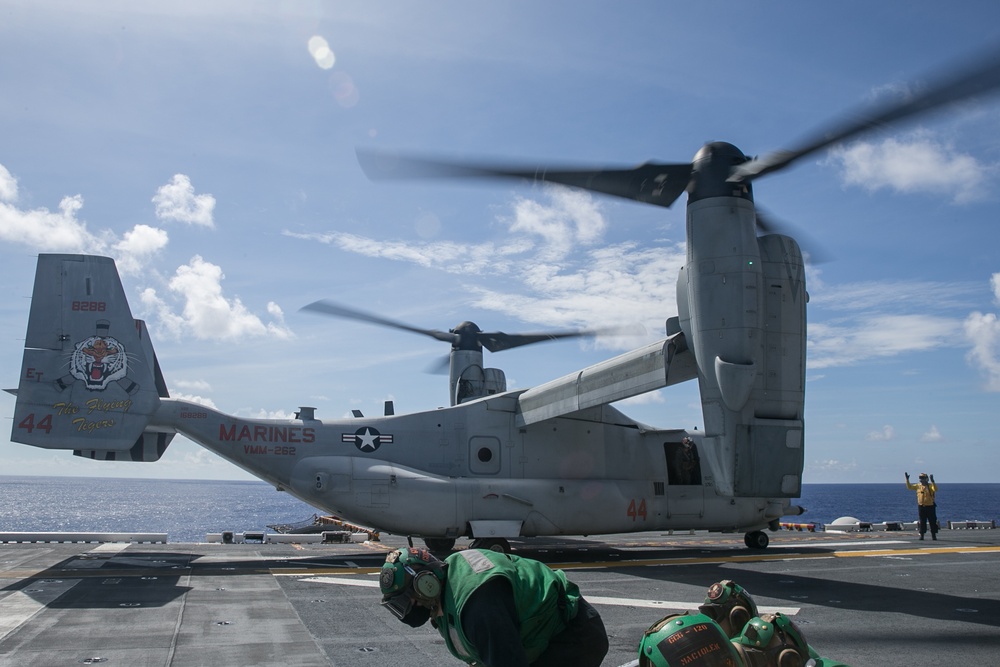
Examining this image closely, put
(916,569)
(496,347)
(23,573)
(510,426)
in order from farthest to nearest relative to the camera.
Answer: (496,347)
(510,426)
(916,569)
(23,573)

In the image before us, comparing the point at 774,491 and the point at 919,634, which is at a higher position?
the point at 774,491

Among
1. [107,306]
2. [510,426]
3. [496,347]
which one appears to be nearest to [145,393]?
[107,306]

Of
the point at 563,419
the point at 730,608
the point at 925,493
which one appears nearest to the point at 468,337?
the point at 563,419

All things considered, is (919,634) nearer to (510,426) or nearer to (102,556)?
(510,426)

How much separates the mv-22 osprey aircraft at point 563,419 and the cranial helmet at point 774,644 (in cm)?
901

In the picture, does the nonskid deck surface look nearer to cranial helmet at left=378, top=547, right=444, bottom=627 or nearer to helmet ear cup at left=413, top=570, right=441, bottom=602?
cranial helmet at left=378, top=547, right=444, bottom=627

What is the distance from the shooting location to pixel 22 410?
16016 millimetres

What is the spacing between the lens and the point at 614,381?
16.1 meters

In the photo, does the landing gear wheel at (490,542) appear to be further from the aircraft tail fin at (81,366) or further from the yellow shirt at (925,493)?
the yellow shirt at (925,493)

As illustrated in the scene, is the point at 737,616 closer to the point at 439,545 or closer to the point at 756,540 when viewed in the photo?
the point at 439,545

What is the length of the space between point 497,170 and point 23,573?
1171 centimetres

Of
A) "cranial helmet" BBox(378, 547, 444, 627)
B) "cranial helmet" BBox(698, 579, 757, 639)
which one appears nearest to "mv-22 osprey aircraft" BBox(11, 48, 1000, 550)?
"cranial helmet" BBox(698, 579, 757, 639)

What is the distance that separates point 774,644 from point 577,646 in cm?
97

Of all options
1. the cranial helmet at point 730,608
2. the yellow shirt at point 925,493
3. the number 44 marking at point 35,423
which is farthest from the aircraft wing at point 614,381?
the yellow shirt at point 925,493
